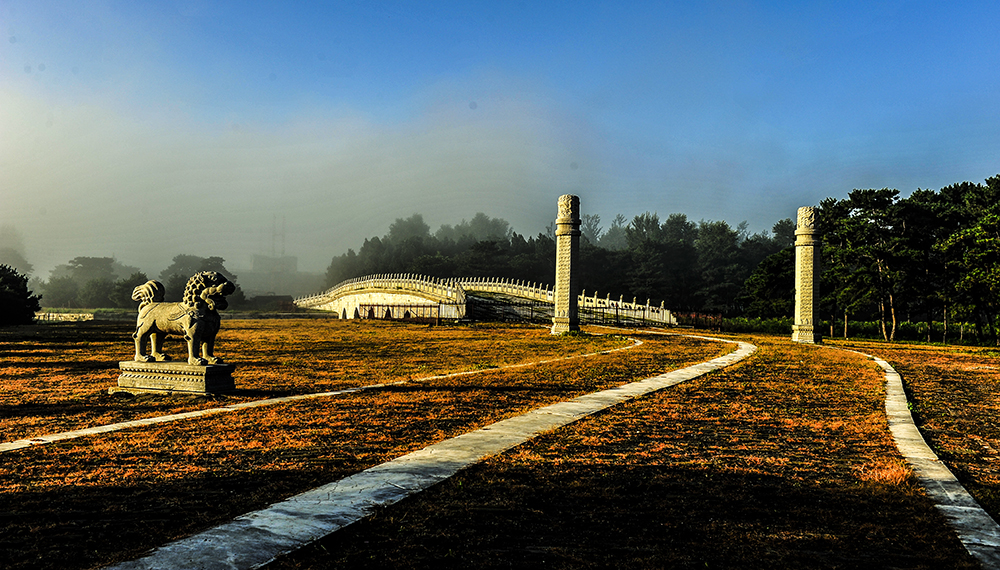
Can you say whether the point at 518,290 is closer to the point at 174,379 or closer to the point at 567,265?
the point at 567,265

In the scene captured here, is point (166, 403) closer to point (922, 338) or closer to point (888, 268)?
point (888, 268)

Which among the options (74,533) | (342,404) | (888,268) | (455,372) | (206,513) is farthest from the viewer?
(888,268)

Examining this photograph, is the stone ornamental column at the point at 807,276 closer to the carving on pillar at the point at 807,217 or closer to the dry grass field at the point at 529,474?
the carving on pillar at the point at 807,217

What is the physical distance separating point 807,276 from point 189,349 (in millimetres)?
26262

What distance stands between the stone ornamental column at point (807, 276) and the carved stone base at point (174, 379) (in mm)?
25134

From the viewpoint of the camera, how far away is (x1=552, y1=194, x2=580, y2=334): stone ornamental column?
3025 cm

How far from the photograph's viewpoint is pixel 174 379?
34.0 ft

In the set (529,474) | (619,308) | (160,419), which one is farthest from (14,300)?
(529,474)

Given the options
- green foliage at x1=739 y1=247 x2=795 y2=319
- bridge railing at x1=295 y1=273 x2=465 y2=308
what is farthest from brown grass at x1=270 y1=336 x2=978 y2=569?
green foliage at x1=739 y1=247 x2=795 y2=319

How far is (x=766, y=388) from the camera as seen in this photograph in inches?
471

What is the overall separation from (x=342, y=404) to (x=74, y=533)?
5.66 m

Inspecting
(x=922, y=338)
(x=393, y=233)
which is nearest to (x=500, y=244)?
(x=393, y=233)

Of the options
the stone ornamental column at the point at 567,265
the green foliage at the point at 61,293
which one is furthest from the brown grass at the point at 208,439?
the green foliage at the point at 61,293

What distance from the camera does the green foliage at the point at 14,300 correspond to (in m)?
36.0
